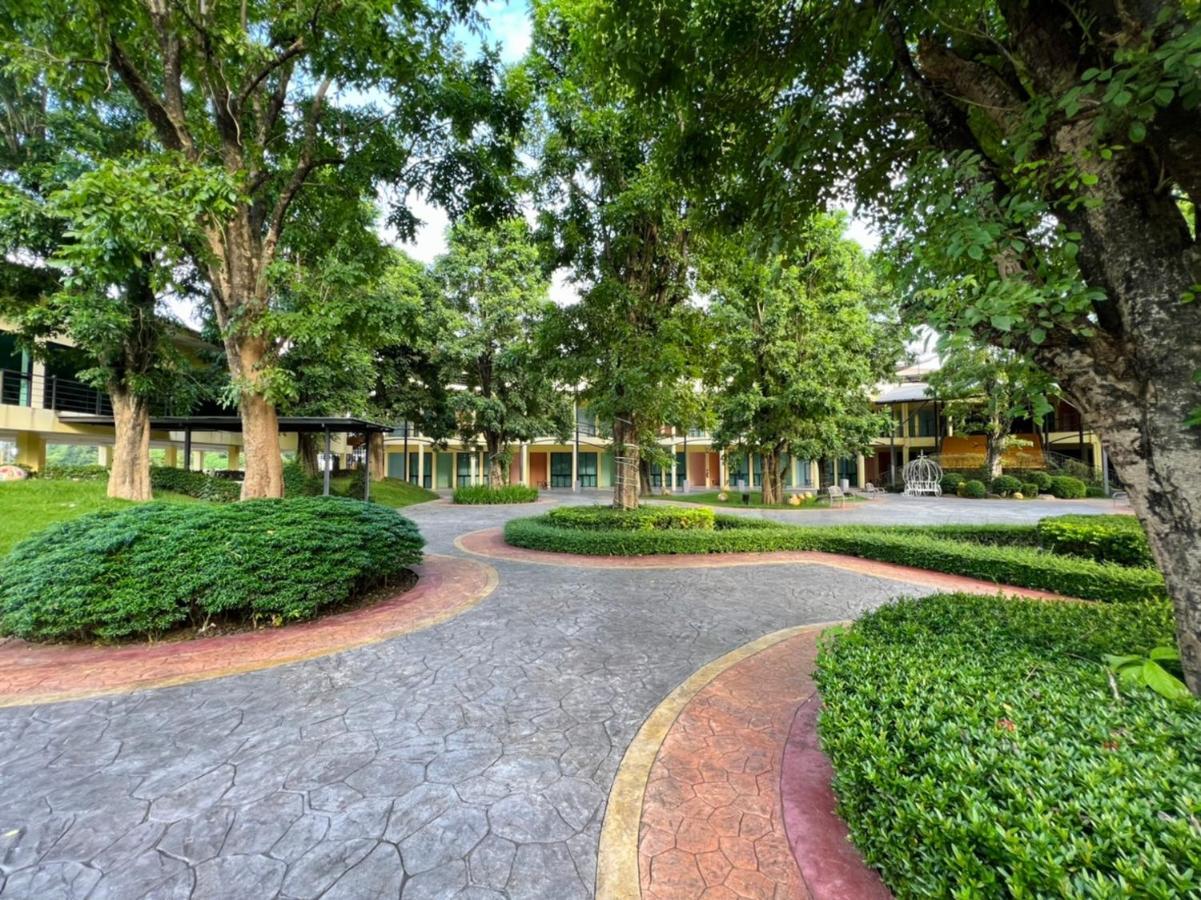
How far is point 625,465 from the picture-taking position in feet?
33.1

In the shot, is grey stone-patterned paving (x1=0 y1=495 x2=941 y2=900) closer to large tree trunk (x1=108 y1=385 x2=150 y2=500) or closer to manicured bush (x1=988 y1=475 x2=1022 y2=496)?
large tree trunk (x1=108 y1=385 x2=150 y2=500)

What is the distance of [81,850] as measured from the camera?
2066mm

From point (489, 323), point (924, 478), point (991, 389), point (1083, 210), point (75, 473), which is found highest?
point (489, 323)

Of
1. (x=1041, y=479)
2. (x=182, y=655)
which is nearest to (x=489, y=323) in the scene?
(x=182, y=655)

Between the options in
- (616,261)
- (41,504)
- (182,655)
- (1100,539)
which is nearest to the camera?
(182,655)

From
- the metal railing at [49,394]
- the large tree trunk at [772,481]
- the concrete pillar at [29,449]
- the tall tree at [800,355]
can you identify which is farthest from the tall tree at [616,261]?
the concrete pillar at [29,449]

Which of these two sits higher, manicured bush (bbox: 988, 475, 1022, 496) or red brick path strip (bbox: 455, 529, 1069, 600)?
manicured bush (bbox: 988, 475, 1022, 496)

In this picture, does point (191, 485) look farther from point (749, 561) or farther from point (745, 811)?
point (745, 811)

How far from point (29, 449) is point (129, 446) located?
7610mm

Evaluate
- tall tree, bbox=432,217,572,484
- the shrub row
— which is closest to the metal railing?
tall tree, bbox=432,217,572,484

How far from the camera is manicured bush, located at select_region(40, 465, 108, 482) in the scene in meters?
13.9

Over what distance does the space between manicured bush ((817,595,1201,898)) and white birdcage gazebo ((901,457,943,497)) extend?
21.8 metres

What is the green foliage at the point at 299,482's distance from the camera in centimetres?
1636

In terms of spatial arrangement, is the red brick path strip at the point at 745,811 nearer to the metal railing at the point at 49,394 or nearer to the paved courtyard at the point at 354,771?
the paved courtyard at the point at 354,771
